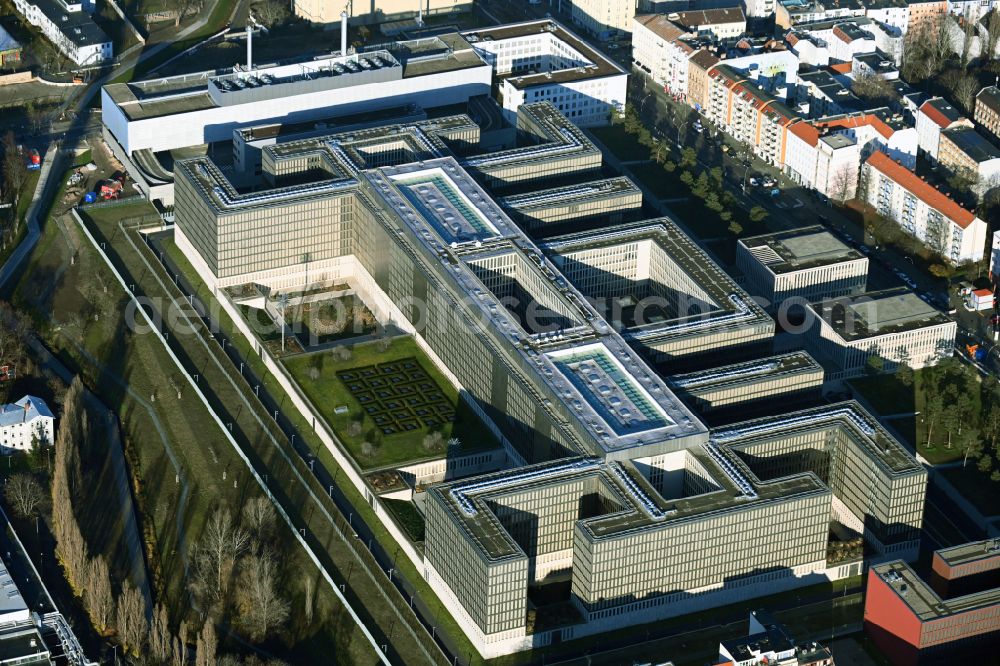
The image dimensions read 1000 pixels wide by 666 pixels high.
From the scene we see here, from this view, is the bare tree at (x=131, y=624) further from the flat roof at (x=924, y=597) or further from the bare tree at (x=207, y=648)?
the flat roof at (x=924, y=597)

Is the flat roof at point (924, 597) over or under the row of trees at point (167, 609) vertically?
over

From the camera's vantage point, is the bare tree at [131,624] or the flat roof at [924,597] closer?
the flat roof at [924,597]

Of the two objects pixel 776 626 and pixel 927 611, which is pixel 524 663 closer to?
pixel 776 626

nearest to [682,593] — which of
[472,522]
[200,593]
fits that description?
[472,522]

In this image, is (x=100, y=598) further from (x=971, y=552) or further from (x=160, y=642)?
(x=971, y=552)

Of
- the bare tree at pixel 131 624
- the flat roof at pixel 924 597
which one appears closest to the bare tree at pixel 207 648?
the bare tree at pixel 131 624

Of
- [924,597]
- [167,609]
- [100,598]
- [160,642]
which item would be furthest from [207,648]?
[924,597]
